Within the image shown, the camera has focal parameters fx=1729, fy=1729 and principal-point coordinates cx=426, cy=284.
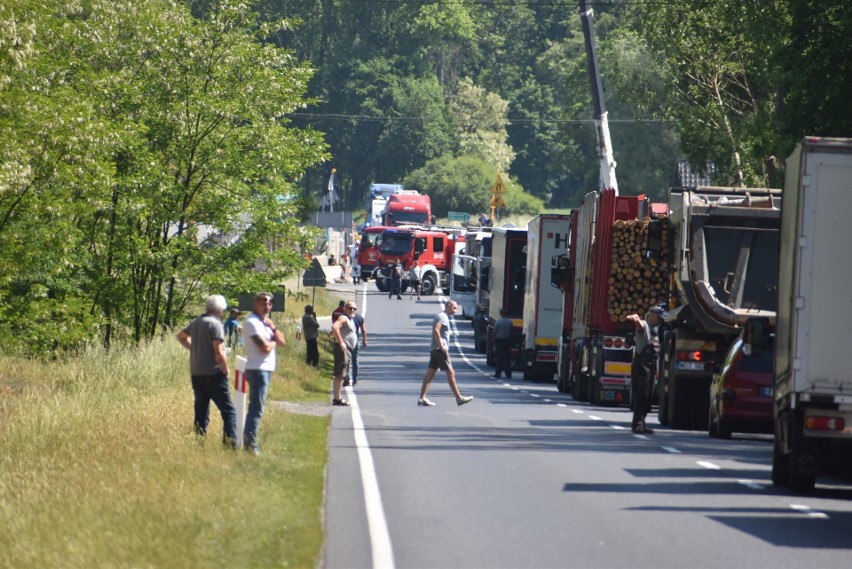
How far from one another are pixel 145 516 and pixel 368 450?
23.9 ft

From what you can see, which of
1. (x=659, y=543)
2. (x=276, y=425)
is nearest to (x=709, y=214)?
(x=276, y=425)

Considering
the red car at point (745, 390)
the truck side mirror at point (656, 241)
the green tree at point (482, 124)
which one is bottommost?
the red car at point (745, 390)

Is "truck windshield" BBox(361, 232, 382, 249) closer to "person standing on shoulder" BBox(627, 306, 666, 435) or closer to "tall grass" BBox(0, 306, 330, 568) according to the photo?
"tall grass" BBox(0, 306, 330, 568)

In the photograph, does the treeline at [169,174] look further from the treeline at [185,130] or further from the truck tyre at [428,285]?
the truck tyre at [428,285]

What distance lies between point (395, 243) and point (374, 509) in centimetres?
6750

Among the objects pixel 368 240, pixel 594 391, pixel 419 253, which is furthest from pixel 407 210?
pixel 594 391

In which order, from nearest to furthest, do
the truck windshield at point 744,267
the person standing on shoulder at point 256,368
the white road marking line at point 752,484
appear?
the white road marking line at point 752,484
the person standing on shoulder at point 256,368
the truck windshield at point 744,267

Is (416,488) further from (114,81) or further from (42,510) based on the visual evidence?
(114,81)

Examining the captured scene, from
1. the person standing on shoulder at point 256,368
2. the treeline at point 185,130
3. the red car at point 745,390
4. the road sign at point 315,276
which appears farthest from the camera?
the road sign at point 315,276

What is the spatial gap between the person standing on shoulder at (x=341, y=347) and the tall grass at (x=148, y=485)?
3031 millimetres

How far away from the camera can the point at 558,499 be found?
48.8 feet

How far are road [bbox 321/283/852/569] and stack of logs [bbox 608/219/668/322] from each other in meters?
3.23

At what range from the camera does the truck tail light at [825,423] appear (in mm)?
14625

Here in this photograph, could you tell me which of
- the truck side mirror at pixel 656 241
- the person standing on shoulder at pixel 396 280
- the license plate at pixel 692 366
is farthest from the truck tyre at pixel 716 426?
the person standing on shoulder at pixel 396 280
